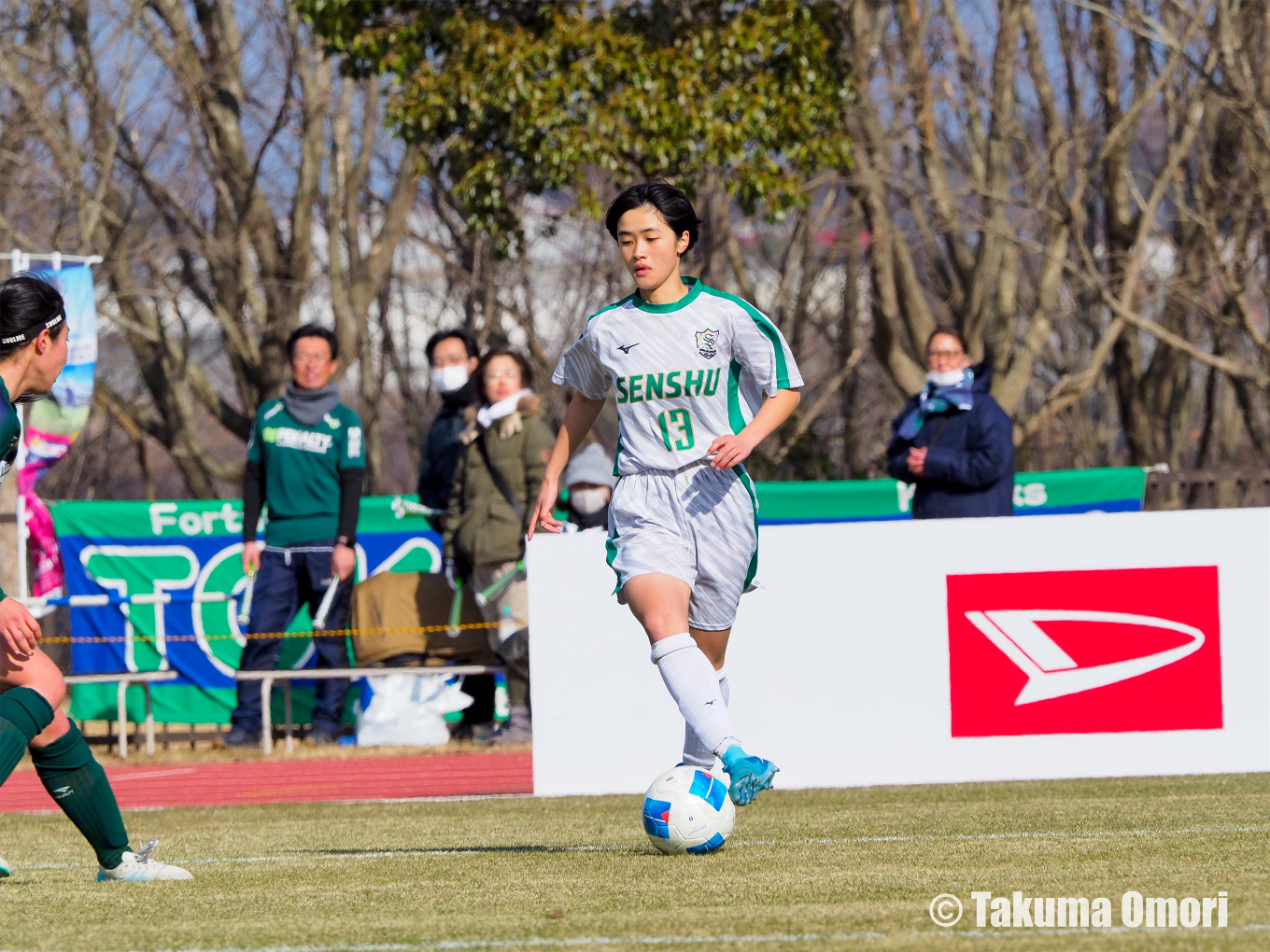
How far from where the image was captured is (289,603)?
10.6m

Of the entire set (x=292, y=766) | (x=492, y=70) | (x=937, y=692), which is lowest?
(x=292, y=766)

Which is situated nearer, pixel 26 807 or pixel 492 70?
pixel 26 807

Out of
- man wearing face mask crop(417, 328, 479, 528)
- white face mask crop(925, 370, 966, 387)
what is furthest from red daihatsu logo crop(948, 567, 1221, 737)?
Answer: man wearing face mask crop(417, 328, 479, 528)

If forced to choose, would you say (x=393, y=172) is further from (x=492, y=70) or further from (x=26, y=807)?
(x=26, y=807)

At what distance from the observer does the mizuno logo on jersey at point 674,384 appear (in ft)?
17.6

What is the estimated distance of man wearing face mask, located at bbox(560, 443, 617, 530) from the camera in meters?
10.0

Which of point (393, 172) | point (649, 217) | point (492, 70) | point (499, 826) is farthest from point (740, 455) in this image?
point (393, 172)

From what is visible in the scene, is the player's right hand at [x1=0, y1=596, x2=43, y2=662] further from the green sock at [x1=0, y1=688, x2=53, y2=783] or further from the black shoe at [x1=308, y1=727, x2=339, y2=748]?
the black shoe at [x1=308, y1=727, x2=339, y2=748]

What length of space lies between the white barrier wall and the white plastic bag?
8.81 feet

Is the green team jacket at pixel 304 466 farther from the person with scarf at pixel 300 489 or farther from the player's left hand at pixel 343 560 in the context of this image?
the player's left hand at pixel 343 560

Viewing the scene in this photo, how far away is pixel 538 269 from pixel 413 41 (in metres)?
11.5

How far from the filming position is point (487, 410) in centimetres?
1007

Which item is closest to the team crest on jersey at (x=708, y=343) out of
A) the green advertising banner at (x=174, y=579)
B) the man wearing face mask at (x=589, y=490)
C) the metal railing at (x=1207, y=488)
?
the man wearing face mask at (x=589, y=490)

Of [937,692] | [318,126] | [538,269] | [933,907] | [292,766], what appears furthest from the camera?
[538,269]
